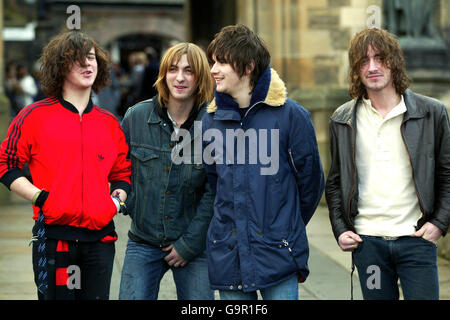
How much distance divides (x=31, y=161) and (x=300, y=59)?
9.03 meters

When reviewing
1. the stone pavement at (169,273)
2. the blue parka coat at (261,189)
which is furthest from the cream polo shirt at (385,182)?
the stone pavement at (169,273)

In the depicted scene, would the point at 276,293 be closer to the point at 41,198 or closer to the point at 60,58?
the point at 41,198

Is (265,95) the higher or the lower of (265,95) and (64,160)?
the higher

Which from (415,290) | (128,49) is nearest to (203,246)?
(415,290)

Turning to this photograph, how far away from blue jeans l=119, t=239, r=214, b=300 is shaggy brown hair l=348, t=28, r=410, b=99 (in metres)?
1.19

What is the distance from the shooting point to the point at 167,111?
4.48 meters

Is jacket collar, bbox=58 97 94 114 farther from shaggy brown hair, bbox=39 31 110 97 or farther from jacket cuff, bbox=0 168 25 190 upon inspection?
jacket cuff, bbox=0 168 25 190

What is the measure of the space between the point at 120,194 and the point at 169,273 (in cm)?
340

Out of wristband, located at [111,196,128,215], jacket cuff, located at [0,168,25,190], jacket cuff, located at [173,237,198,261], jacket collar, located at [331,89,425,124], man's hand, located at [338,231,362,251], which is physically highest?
jacket collar, located at [331,89,425,124]

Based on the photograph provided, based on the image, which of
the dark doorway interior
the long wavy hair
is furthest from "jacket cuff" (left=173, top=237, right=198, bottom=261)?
the dark doorway interior

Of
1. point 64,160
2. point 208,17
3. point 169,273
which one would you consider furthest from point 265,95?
point 208,17

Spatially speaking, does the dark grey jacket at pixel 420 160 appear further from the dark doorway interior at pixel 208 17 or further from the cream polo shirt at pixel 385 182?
the dark doorway interior at pixel 208 17

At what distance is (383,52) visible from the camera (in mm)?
4078

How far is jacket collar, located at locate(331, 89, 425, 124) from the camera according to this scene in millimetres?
4059
